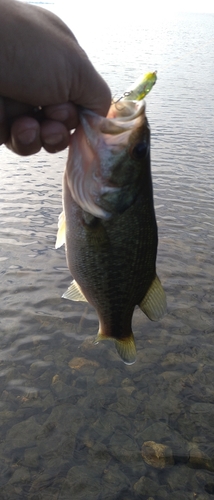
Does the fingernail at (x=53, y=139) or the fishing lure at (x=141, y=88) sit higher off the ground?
the fishing lure at (x=141, y=88)

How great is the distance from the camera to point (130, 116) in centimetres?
239

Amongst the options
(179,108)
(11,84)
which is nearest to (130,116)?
(11,84)

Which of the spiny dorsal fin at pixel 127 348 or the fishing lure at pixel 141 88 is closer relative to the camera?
the fishing lure at pixel 141 88

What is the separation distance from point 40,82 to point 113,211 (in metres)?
0.77

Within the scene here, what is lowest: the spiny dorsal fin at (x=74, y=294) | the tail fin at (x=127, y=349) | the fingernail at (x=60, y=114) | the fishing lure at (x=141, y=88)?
the tail fin at (x=127, y=349)

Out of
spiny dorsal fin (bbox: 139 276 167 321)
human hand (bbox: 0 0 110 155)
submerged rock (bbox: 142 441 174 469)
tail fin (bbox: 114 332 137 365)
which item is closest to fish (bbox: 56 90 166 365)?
spiny dorsal fin (bbox: 139 276 167 321)

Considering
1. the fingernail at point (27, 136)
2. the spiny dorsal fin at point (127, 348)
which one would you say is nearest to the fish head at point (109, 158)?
the fingernail at point (27, 136)

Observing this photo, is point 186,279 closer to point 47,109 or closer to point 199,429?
point 199,429

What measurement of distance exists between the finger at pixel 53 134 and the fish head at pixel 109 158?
0.19 ft

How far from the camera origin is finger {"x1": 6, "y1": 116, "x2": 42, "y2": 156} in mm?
2428

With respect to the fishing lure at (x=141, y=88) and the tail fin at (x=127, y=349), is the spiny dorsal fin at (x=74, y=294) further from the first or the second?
the fishing lure at (x=141, y=88)

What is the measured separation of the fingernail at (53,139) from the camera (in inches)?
97.4

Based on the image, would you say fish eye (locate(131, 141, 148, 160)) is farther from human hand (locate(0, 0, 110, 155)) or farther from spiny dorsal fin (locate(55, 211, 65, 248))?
spiny dorsal fin (locate(55, 211, 65, 248))

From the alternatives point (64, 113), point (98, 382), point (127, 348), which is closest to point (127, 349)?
point (127, 348)
